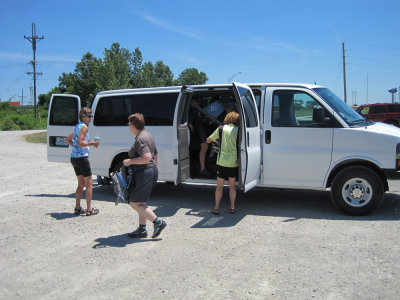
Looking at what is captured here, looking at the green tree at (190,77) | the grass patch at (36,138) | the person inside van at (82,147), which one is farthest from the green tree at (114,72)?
the green tree at (190,77)

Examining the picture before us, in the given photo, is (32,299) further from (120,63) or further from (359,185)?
(120,63)

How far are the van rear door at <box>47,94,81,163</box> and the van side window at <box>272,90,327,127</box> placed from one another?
4354 mm

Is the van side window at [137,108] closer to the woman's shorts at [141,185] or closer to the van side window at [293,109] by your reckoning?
the van side window at [293,109]

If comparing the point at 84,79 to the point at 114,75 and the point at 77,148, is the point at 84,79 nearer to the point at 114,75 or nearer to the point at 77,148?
the point at 114,75

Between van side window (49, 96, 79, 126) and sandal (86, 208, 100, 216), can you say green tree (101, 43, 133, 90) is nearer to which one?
van side window (49, 96, 79, 126)

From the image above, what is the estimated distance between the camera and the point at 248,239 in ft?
16.6

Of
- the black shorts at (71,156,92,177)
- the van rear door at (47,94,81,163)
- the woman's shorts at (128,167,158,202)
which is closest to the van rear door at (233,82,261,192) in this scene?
the woman's shorts at (128,167,158,202)

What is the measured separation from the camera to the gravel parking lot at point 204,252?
3635 millimetres

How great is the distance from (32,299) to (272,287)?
2.36 metres

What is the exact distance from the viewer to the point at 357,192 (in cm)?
593

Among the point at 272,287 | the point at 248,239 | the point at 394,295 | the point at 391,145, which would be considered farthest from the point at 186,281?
the point at 391,145

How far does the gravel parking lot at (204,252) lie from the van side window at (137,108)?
1.68 m

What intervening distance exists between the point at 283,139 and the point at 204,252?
8.79 ft

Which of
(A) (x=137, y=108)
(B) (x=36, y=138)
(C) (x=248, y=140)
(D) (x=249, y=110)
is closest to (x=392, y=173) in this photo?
(C) (x=248, y=140)
